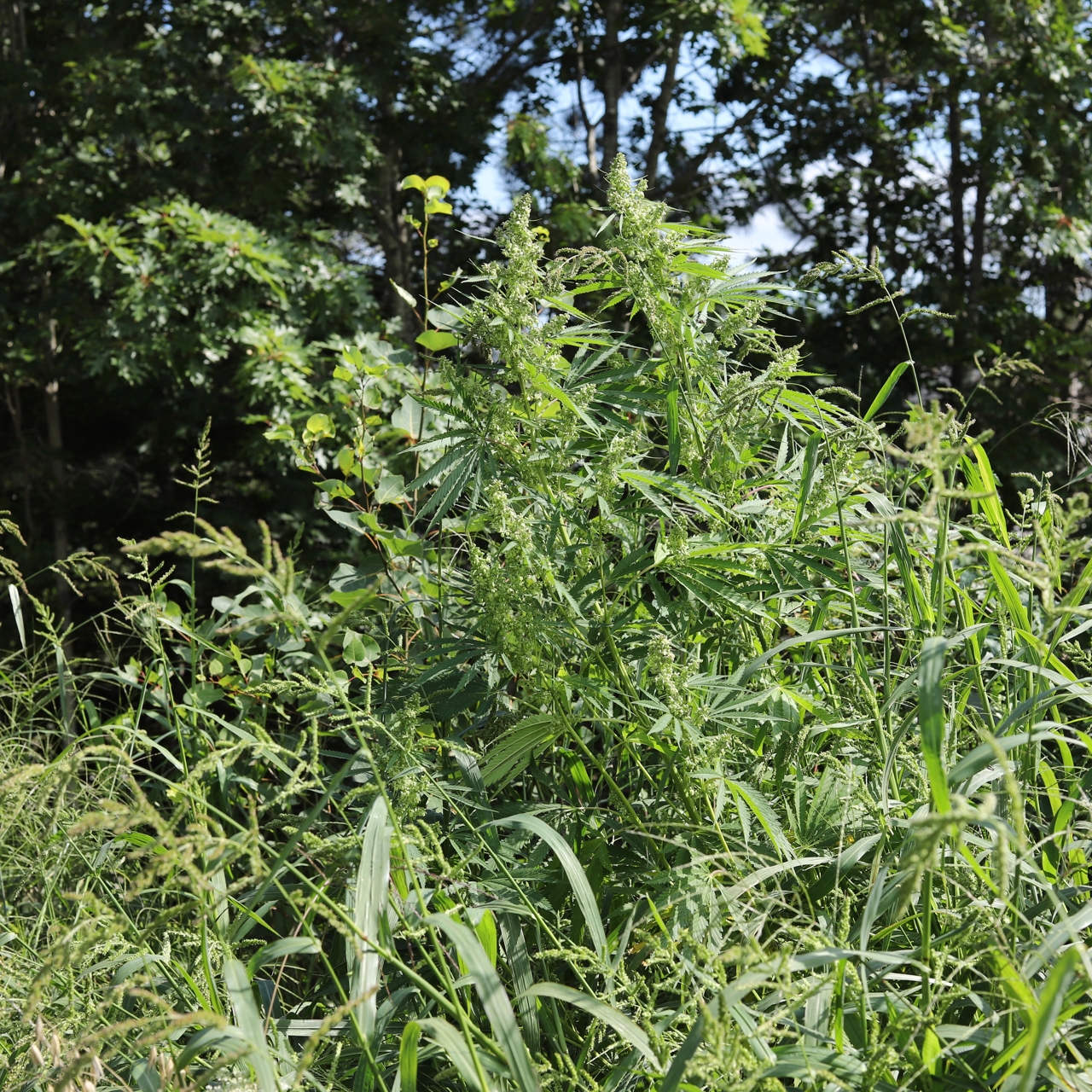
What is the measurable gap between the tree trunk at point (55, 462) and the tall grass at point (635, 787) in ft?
14.1

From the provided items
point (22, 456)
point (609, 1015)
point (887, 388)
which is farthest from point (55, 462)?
point (609, 1015)

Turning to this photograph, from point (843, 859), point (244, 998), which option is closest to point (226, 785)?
point (244, 998)

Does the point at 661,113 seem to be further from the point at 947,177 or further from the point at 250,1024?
the point at 250,1024

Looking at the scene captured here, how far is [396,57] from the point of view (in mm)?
5645

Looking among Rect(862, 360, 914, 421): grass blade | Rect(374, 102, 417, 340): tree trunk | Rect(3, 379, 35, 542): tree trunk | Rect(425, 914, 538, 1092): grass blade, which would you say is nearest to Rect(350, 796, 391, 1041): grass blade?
Rect(425, 914, 538, 1092): grass blade

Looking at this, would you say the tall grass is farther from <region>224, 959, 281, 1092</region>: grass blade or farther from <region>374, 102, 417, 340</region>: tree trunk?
<region>374, 102, 417, 340</region>: tree trunk

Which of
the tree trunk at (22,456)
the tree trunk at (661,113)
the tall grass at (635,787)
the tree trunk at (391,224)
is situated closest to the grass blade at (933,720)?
the tall grass at (635,787)

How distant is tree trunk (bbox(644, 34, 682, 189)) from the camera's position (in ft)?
21.0

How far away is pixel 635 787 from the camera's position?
61.7 inches

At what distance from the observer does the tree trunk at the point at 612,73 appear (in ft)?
21.3

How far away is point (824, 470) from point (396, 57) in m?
5.09

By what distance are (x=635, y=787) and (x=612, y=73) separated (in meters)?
6.00

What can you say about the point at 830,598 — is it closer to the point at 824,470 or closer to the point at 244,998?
the point at 824,470

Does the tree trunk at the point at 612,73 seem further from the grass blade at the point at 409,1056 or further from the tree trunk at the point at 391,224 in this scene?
the grass blade at the point at 409,1056
